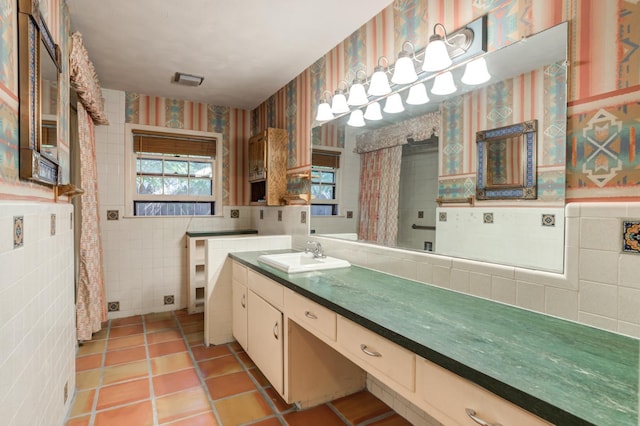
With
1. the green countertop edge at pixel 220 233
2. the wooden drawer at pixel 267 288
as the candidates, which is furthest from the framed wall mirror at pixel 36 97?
the green countertop edge at pixel 220 233

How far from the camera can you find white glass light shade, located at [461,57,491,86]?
1.55 meters

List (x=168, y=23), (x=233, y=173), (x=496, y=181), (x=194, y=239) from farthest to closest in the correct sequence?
(x=233, y=173) < (x=194, y=239) < (x=168, y=23) < (x=496, y=181)

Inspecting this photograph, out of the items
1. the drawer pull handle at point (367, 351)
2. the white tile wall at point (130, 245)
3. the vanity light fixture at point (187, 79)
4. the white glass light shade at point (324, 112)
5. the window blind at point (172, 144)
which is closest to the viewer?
the drawer pull handle at point (367, 351)

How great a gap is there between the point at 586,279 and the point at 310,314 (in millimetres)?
1116

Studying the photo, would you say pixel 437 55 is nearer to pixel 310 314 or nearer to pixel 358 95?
pixel 358 95

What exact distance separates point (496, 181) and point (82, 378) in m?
2.92

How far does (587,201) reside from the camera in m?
1.18

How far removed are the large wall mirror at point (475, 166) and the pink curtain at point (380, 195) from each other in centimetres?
3

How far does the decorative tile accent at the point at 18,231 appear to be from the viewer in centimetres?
112

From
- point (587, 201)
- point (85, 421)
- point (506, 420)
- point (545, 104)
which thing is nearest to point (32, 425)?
point (85, 421)

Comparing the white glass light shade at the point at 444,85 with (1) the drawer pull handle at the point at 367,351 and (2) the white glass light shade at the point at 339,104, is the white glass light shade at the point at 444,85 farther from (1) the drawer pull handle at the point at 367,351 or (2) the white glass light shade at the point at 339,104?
(1) the drawer pull handle at the point at 367,351

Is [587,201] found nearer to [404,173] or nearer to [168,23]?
[404,173]

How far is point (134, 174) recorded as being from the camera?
12.3 ft

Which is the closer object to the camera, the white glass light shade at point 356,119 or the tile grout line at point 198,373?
the tile grout line at point 198,373
